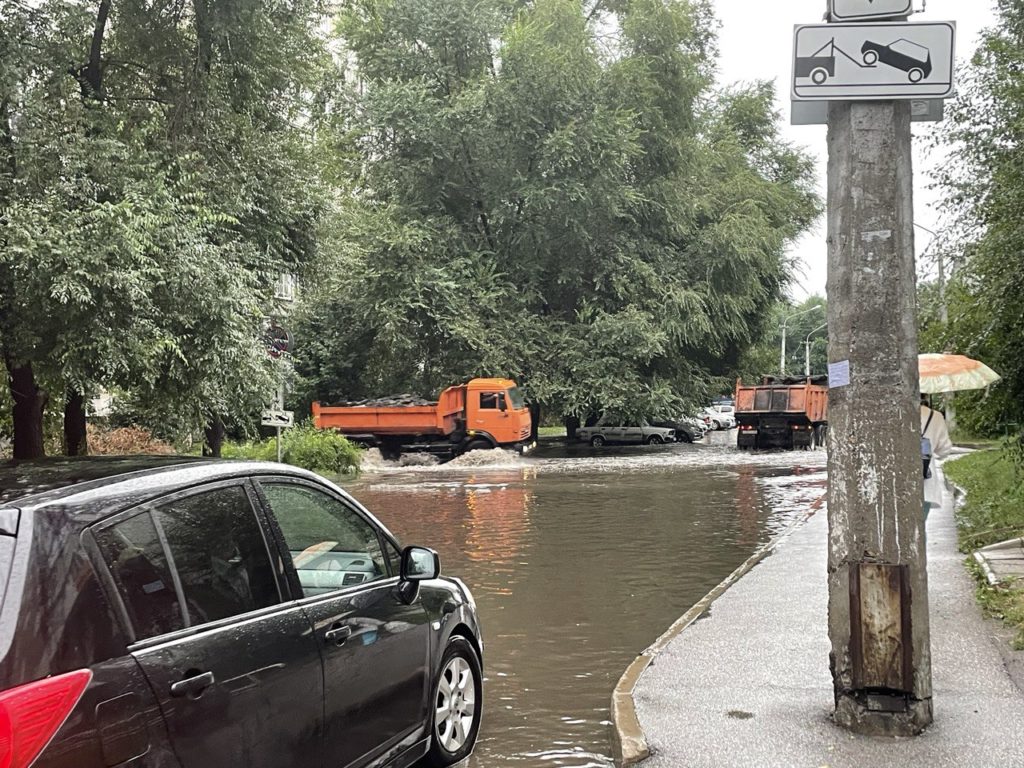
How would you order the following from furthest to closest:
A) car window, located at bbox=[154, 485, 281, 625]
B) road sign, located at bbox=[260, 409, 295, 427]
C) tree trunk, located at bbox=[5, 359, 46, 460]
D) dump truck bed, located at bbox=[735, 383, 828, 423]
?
dump truck bed, located at bbox=[735, 383, 828, 423] → road sign, located at bbox=[260, 409, 295, 427] → tree trunk, located at bbox=[5, 359, 46, 460] → car window, located at bbox=[154, 485, 281, 625]

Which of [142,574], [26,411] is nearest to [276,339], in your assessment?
[26,411]

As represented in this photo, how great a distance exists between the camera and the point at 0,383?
18.2 meters

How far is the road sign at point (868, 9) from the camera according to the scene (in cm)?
536

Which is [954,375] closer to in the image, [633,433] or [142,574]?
[142,574]

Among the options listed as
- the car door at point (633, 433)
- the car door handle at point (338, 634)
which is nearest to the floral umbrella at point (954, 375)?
the car door handle at point (338, 634)

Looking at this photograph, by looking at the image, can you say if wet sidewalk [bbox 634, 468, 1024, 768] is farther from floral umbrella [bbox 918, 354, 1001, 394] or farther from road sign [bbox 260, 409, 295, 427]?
road sign [bbox 260, 409, 295, 427]

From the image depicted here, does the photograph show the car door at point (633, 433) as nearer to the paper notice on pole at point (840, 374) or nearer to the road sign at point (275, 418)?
the road sign at point (275, 418)

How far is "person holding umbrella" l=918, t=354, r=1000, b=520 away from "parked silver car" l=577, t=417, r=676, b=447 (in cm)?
3271

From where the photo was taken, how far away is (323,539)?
14.6ft

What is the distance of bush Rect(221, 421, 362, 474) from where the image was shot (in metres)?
26.2

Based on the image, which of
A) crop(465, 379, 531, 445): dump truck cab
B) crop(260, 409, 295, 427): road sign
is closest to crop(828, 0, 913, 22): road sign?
crop(260, 409, 295, 427): road sign

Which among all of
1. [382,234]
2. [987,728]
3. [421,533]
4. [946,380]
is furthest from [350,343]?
[987,728]

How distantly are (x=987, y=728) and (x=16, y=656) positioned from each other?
4357mm

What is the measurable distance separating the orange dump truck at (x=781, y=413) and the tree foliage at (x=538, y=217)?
9.26ft
